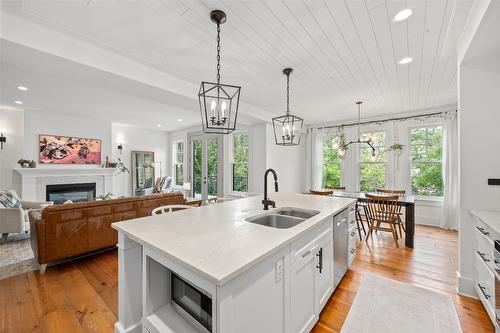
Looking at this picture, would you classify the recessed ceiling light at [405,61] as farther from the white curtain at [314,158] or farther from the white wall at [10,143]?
the white wall at [10,143]

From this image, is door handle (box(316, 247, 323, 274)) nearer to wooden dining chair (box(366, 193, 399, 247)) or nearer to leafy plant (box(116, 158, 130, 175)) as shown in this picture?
wooden dining chair (box(366, 193, 399, 247))

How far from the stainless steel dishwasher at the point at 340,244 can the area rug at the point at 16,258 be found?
12.5ft

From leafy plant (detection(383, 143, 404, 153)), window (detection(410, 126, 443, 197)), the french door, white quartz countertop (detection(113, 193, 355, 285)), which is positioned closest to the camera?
white quartz countertop (detection(113, 193, 355, 285))

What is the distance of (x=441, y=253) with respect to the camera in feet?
10.7

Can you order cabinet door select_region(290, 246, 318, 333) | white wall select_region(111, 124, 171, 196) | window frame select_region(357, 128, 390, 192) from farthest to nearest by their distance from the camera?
white wall select_region(111, 124, 171, 196) < window frame select_region(357, 128, 390, 192) < cabinet door select_region(290, 246, 318, 333)

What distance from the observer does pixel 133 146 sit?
7.34m

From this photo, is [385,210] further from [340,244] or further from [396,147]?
[396,147]

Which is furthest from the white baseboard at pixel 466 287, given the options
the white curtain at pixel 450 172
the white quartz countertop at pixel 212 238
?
the white curtain at pixel 450 172

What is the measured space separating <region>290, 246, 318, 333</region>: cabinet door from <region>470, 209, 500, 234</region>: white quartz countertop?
1383mm

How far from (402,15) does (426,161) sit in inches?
167

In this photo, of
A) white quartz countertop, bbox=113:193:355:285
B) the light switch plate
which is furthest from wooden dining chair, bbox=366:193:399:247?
the light switch plate

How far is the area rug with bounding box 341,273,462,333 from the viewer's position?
179 cm

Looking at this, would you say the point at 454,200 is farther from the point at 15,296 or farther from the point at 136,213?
the point at 15,296

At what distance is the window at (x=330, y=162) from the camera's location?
6.07 meters
